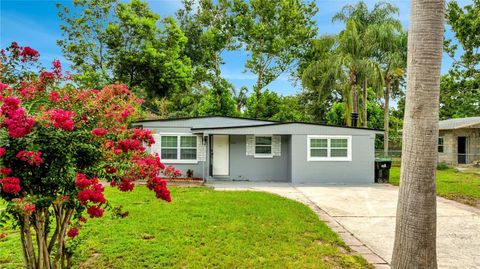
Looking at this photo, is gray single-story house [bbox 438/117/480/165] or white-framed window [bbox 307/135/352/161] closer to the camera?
white-framed window [bbox 307/135/352/161]

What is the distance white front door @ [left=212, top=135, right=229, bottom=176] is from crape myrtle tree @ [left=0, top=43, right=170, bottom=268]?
10798 mm

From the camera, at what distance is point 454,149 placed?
912 inches

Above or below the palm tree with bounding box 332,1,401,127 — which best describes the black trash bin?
below

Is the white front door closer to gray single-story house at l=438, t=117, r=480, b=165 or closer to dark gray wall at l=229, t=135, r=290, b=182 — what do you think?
dark gray wall at l=229, t=135, r=290, b=182

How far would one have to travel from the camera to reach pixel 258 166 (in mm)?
14516

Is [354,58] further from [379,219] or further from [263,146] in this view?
[379,219]

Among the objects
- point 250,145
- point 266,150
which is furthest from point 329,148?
point 250,145

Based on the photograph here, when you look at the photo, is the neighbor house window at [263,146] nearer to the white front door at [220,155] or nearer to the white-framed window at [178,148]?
the white front door at [220,155]

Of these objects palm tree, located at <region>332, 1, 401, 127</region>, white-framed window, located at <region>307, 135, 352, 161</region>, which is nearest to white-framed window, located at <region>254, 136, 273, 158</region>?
white-framed window, located at <region>307, 135, 352, 161</region>

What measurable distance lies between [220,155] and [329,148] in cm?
496

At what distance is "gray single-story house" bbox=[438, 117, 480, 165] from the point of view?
22.3 meters

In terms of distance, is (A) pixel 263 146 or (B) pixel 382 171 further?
(A) pixel 263 146

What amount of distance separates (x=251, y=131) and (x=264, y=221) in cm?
699

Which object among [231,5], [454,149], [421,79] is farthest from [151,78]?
[454,149]
